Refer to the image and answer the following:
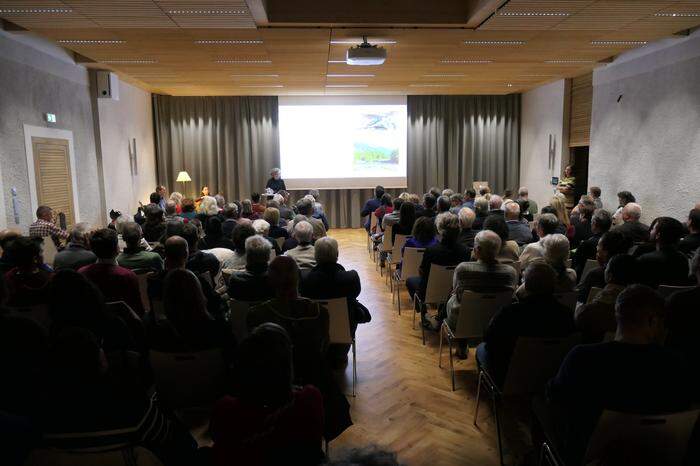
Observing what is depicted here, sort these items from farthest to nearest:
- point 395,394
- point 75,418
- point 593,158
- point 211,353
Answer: point 593,158
point 395,394
point 211,353
point 75,418

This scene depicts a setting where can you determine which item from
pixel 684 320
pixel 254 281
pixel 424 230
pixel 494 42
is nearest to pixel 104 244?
pixel 254 281

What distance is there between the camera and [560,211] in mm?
7102

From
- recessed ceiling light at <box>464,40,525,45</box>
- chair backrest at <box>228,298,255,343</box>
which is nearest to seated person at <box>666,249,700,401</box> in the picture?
chair backrest at <box>228,298,255,343</box>

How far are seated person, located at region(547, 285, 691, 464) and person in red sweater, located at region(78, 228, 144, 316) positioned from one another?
2.67m

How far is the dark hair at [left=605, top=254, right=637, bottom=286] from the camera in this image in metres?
2.86

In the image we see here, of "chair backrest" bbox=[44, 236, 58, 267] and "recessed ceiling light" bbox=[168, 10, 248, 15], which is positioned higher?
"recessed ceiling light" bbox=[168, 10, 248, 15]

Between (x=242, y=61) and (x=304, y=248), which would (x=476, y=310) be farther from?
(x=242, y=61)

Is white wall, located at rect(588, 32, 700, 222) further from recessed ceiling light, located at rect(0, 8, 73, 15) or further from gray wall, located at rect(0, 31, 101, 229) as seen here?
gray wall, located at rect(0, 31, 101, 229)

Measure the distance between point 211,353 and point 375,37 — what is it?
5163mm

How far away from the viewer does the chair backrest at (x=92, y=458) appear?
178cm

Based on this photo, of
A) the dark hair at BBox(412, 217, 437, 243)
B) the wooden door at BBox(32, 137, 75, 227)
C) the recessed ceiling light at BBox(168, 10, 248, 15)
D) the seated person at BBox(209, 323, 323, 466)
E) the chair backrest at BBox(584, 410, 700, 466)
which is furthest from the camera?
the wooden door at BBox(32, 137, 75, 227)

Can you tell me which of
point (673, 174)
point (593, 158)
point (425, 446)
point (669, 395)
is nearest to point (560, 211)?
point (673, 174)

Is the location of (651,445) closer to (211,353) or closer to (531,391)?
(531,391)

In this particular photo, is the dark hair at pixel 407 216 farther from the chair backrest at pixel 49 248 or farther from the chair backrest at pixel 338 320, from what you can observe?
the chair backrest at pixel 49 248
